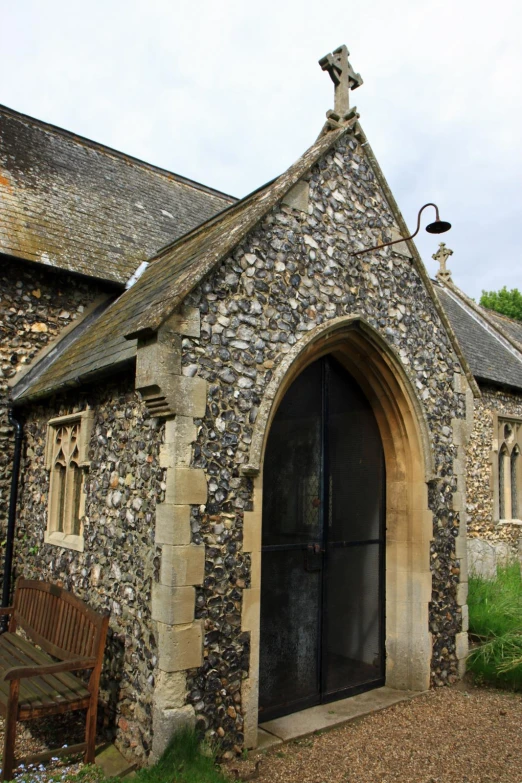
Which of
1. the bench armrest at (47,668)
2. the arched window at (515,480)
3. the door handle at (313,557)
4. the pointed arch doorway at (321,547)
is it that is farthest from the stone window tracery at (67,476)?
the arched window at (515,480)

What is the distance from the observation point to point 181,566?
4.56 m

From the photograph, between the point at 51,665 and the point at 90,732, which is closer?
the point at 51,665

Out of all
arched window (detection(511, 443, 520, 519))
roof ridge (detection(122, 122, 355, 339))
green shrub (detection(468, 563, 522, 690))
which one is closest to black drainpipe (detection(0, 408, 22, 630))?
roof ridge (detection(122, 122, 355, 339))

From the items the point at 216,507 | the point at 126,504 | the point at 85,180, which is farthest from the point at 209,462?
the point at 85,180

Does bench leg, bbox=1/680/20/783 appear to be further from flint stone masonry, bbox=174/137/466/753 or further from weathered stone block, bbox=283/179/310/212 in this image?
weathered stone block, bbox=283/179/310/212

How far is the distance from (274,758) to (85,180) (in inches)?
391

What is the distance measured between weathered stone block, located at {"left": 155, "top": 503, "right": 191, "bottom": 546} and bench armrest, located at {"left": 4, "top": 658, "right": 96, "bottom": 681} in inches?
42.0

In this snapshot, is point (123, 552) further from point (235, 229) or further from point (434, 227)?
point (434, 227)

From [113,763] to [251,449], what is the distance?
262 cm

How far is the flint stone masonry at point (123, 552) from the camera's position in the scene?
4.77 m

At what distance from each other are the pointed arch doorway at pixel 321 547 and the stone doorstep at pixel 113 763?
1345mm

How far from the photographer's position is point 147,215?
37.7ft

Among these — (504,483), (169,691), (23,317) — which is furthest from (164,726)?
(504,483)

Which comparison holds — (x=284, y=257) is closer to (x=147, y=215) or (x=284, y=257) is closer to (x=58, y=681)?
(x=58, y=681)
